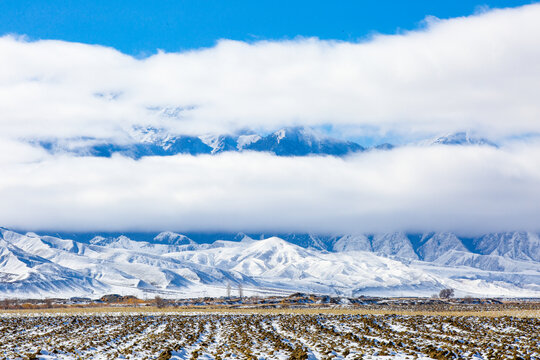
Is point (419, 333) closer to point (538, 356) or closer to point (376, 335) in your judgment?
point (376, 335)

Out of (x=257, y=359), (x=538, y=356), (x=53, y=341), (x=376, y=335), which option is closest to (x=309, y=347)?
(x=257, y=359)

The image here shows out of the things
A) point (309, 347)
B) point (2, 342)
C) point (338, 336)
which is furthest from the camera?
point (338, 336)

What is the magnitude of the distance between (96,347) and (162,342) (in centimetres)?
479

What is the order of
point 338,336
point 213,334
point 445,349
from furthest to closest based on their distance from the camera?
point 213,334 → point 338,336 → point 445,349

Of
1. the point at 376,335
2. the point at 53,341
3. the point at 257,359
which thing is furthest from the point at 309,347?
the point at 53,341

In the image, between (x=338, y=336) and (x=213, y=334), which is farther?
(x=213, y=334)

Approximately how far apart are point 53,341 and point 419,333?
28.7 m

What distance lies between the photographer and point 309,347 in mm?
Answer: 37844

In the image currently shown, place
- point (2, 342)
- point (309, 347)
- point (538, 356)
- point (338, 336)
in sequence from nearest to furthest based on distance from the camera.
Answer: point (538, 356) < point (309, 347) < point (2, 342) < point (338, 336)

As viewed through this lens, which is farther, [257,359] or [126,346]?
[126,346]

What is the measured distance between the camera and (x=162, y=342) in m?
41.8

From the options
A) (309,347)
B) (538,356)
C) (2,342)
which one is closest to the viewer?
(538,356)

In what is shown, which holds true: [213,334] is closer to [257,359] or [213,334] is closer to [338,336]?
[338,336]

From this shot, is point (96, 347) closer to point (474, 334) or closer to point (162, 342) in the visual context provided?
point (162, 342)
